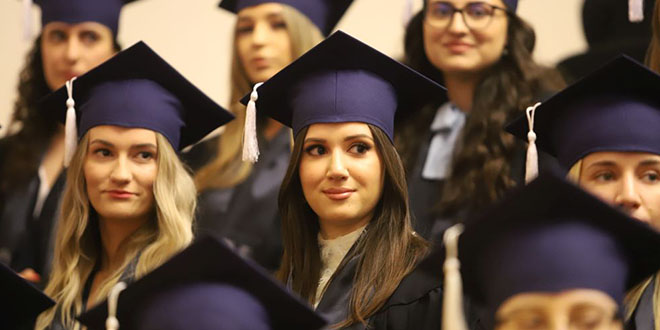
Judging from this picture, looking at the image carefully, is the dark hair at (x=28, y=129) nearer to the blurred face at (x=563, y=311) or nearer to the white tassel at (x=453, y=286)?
the white tassel at (x=453, y=286)

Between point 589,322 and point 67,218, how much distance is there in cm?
178

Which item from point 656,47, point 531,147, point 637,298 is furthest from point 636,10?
point 637,298

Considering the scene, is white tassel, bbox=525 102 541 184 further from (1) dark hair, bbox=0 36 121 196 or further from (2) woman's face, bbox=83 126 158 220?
(1) dark hair, bbox=0 36 121 196

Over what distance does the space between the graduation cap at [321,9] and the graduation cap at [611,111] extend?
1.45 meters

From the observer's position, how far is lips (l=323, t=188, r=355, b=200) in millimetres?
2982

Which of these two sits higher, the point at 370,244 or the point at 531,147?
the point at 531,147

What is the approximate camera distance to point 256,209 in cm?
425

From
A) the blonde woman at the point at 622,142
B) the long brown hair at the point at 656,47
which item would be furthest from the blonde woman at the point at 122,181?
the long brown hair at the point at 656,47

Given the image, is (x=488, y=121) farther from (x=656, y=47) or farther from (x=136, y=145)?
(x=136, y=145)

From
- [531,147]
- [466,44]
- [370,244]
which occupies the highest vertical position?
[531,147]

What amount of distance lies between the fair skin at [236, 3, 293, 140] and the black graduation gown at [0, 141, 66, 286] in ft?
2.47

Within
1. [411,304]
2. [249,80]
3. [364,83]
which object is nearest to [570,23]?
[249,80]

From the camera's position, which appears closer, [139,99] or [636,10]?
[139,99]

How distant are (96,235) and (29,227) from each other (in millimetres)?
892
